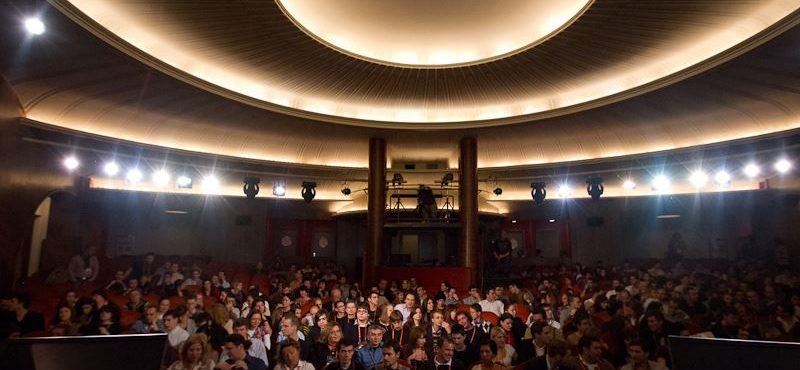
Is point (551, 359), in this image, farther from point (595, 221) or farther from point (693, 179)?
point (595, 221)

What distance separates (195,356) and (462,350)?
285 centimetres

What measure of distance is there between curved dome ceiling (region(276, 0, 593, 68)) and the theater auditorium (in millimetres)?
50

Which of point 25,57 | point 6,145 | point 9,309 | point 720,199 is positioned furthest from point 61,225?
point 720,199

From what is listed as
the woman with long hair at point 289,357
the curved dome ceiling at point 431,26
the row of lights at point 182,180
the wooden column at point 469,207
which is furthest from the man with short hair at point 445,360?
the row of lights at point 182,180

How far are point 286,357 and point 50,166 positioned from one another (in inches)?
355

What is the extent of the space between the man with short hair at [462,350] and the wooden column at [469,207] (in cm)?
628

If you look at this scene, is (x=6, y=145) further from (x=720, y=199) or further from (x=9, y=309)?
(x=720, y=199)

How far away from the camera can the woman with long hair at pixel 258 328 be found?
5.63m

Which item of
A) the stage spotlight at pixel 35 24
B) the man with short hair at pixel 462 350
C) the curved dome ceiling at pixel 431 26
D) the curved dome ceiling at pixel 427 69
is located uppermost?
the curved dome ceiling at pixel 431 26

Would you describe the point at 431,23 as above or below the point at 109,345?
above

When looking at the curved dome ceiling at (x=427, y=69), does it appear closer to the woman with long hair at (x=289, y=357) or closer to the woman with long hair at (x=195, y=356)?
the woman with long hair at (x=195, y=356)

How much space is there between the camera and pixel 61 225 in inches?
523

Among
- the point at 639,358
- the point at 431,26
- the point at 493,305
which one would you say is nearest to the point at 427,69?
the point at 431,26

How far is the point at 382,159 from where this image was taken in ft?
42.1
